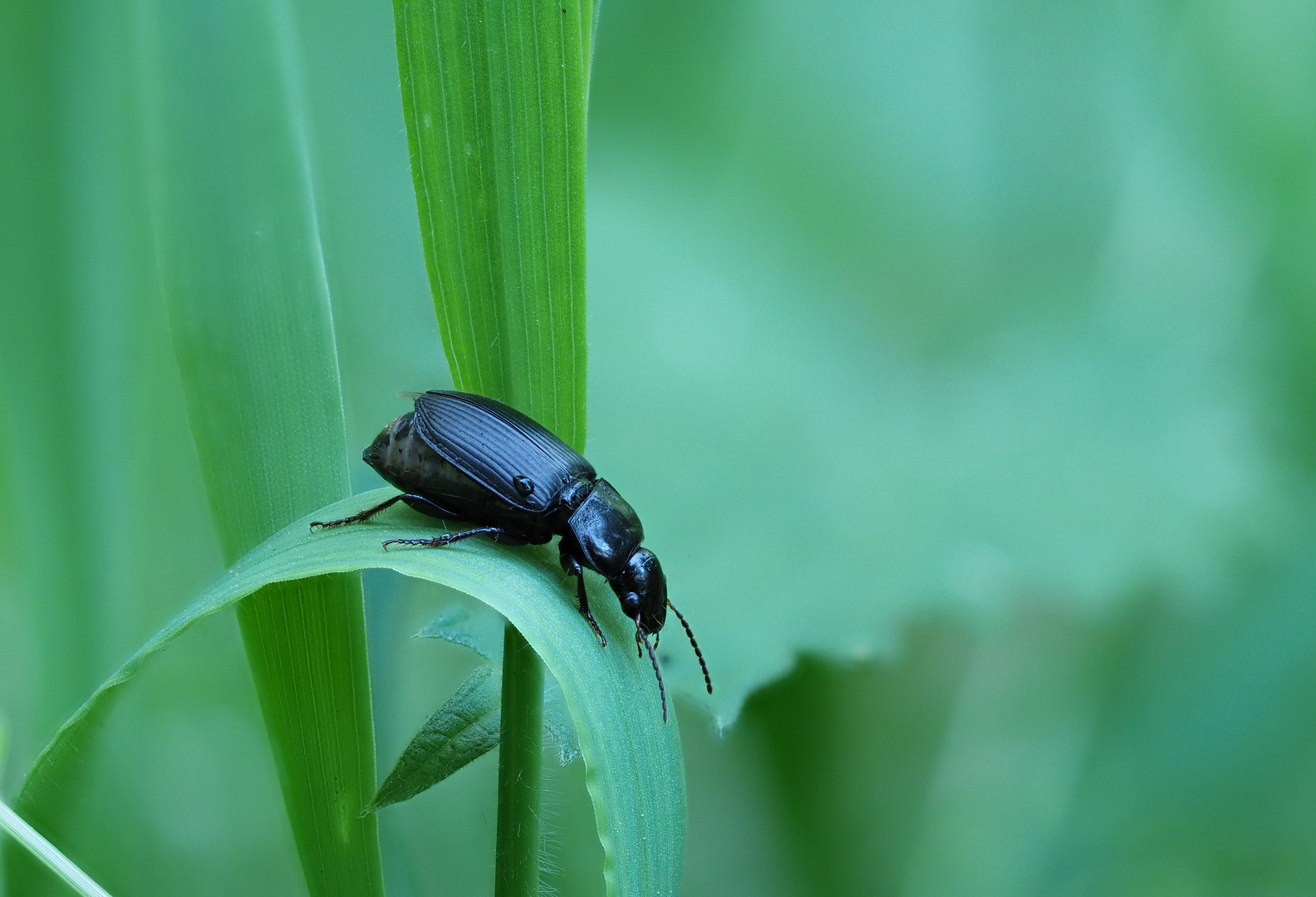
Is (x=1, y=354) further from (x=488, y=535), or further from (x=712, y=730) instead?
(x=712, y=730)

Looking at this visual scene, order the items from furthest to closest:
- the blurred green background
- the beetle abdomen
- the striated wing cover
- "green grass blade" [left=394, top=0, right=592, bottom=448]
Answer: the blurred green background
the beetle abdomen
the striated wing cover
"green grass blade" [left=394, top=0, right=592, bottom=448]

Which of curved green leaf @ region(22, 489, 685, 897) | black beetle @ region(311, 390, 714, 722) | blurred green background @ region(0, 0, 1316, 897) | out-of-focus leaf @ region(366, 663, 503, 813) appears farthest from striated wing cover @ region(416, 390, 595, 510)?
blurred green background @ region(0, 0, 1316, 897)

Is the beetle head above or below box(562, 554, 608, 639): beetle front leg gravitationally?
below

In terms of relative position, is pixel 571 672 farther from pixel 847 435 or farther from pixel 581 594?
pixel 847 435

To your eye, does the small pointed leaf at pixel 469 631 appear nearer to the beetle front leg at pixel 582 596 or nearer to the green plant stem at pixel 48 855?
the beetle front leg at pixel 582 596

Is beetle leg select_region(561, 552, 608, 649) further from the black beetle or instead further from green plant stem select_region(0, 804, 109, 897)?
green plant stem select_region(0, 804, 109, 897)

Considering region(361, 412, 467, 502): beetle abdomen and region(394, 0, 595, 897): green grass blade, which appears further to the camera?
region(361, 412, 467, 502): beetle abdomen

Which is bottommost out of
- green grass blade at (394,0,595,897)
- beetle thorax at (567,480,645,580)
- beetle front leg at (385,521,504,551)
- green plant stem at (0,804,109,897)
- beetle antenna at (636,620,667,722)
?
green plant stem at (0,804,109,897)

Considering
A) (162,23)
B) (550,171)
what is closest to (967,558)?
(550,171)

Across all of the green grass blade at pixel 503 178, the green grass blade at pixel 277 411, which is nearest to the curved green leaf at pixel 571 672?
the green grass blade at pixel 277 411
